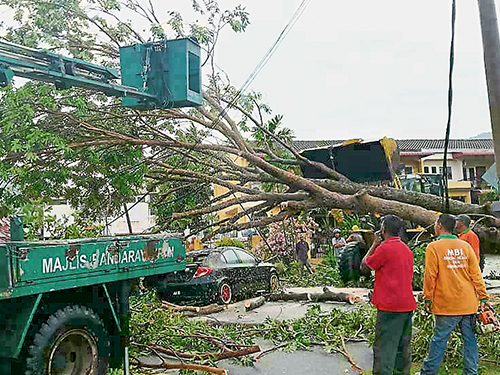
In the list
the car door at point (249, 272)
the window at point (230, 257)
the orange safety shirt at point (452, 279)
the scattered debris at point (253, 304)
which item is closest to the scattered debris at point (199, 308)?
the scattered debris at point (253, 304)

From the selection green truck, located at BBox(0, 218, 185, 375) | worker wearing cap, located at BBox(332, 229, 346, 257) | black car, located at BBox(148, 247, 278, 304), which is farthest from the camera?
worker wearing cap, located at BBox(332, 229, 346, 257)

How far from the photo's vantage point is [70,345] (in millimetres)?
5938

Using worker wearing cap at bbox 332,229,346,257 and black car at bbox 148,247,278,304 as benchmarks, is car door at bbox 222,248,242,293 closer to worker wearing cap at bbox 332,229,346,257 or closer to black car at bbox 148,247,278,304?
black car at bbox 148,247,278,304

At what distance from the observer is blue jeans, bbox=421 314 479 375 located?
5.79 meters

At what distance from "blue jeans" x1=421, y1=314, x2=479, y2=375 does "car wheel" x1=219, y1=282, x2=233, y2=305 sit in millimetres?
6753

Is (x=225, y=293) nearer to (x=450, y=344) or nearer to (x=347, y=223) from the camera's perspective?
(x=450, y=344)

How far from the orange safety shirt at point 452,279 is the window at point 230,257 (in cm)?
744

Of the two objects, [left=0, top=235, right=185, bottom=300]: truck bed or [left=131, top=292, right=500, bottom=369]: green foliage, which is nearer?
[left=0, top=235, right=185, bottom=300]: truck bed

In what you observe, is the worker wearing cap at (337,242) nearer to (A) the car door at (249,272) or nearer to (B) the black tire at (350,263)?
(B) the black tire at (350,263)

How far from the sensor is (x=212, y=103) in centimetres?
1153

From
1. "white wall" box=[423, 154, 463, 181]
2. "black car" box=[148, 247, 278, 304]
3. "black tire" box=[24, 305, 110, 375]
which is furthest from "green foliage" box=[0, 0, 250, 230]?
"white wall" box=[423, 154, 463, 181]

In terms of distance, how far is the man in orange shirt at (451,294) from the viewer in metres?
5.77

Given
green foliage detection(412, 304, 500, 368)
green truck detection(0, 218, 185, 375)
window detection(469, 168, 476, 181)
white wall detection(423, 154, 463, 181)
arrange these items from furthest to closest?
1. window detection(469, 168, 476, 181)
2. white wall detection(423, 154, 463, 181)
3. green foliage detection(412, 304, 500, 368)
4. green truck detection(0, 218, 185, 375)

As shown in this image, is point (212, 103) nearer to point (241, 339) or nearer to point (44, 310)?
point (241, 339)
